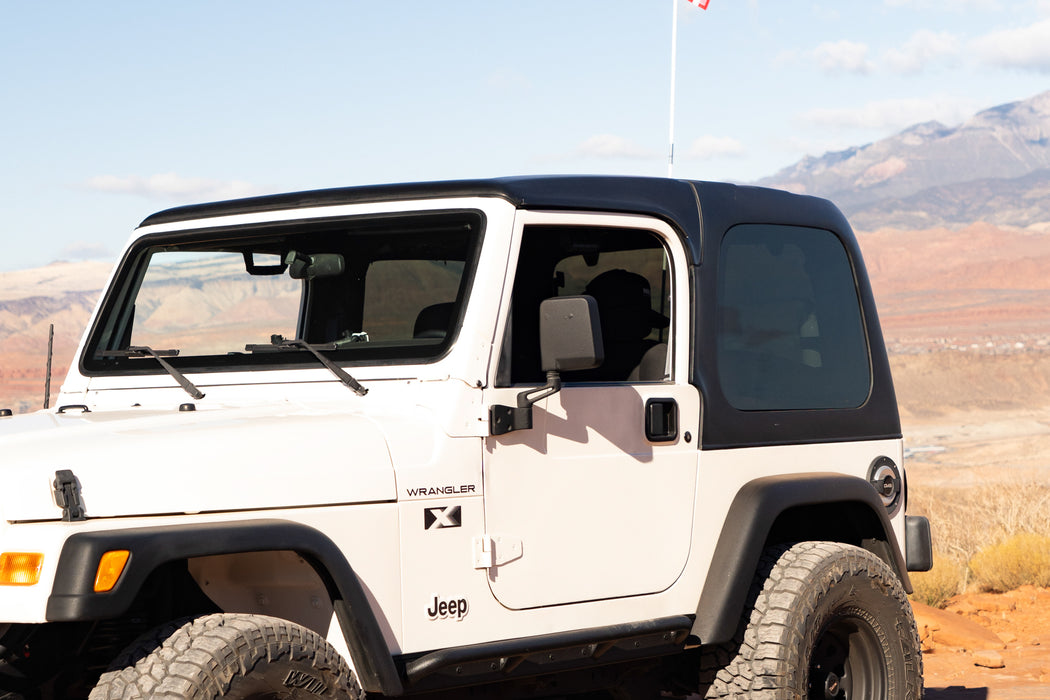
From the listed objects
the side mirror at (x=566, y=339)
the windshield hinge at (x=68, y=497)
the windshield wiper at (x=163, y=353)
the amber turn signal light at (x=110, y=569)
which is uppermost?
the side mirror at (x=566, y=339)

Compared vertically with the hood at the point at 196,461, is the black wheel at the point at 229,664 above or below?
below

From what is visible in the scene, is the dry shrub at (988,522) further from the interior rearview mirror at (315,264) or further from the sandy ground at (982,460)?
the interior rearview mirror at (315,264)

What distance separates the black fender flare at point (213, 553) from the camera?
9.55 feet

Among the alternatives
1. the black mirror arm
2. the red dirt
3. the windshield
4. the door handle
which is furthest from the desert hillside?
the black mirror arm

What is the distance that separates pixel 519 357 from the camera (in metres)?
3.94

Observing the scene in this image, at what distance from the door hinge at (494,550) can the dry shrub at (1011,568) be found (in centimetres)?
818

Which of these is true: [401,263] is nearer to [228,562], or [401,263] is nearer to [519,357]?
[519,357]

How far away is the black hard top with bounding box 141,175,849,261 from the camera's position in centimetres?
391

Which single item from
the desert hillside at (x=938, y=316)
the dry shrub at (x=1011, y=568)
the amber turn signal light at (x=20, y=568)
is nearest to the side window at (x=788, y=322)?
the amber turn signal light at (x=20, y=568)

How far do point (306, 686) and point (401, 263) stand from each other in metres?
1.46

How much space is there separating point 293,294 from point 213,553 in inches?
73.1

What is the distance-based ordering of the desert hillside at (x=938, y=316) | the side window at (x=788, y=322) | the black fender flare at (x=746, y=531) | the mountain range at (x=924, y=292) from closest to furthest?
the black fender flare at (x=746, y=531) < the side window at (x=788, y=322) < the desert hillside at (x=938, y=316) < the mountain range at (x=924, y=292)

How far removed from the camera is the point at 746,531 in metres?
4.28

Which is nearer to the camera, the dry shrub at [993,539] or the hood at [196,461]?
the hood at [196,461]
